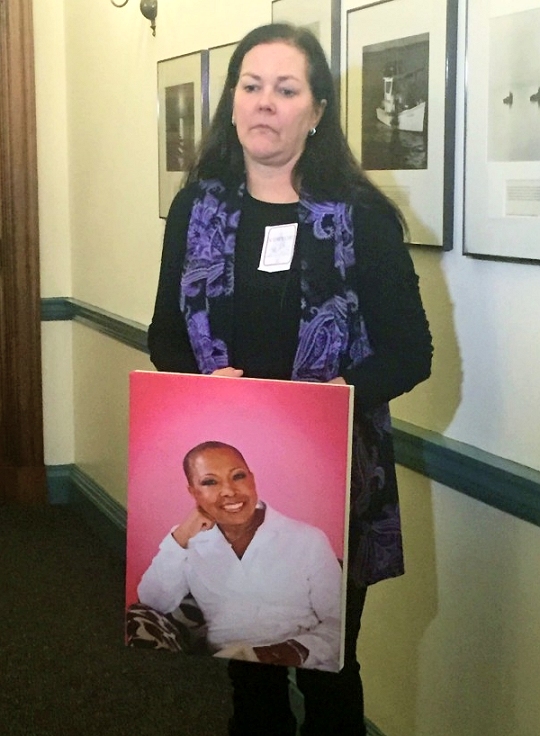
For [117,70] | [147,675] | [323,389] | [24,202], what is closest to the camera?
[323,389]

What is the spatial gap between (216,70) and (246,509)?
1577 millimetres

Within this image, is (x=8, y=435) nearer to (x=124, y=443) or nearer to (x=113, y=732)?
(x=124, y=443)

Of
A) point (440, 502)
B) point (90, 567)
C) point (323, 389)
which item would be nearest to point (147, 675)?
point (90, 567)

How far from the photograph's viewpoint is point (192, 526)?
1534mm

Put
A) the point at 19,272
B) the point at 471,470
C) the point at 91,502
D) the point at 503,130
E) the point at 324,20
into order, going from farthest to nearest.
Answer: the point at 19,272 < the point at 91,502 < the point at 324,20 < the point at 471,470 < the point at 503,130

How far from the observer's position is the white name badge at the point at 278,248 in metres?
1.58

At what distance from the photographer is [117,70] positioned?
3.45 m

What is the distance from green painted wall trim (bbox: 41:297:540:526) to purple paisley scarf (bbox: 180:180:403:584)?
0.75ft

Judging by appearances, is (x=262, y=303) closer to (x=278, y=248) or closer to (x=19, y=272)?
(x=278, y=248)

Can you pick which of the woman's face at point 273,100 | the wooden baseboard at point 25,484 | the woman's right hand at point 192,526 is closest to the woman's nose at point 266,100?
the woman's face at point 273,100

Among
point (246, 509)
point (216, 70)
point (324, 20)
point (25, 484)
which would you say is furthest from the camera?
point (25, 484)

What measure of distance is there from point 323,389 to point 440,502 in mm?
623

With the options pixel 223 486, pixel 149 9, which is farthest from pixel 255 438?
pixel 149 9

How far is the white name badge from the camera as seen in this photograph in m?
1.58
